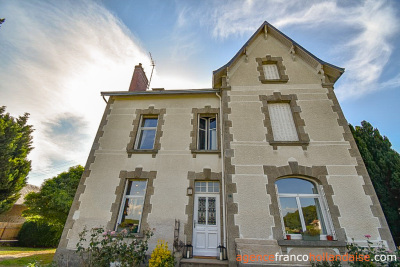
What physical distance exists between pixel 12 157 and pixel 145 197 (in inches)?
393

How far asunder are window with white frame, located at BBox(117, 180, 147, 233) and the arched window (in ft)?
14.8

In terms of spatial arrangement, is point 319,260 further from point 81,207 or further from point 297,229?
point 81,207

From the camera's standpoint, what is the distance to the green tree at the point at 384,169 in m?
5.64

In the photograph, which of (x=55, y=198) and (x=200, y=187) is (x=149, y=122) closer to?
(x=200, y=187)

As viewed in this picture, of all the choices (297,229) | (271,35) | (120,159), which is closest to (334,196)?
(297,229)

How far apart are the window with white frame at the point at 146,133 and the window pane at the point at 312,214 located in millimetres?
5609

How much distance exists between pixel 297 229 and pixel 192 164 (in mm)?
3636

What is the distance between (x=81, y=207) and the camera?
5543 millimetres

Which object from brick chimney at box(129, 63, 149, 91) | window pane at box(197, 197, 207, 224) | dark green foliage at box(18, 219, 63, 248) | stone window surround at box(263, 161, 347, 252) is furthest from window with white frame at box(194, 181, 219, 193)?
dark green foliage at box(18, 219, 63, 248)

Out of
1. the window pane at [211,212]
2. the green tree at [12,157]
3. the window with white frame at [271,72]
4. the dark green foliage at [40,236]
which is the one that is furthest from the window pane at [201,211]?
the dark green foliage at [40,236]

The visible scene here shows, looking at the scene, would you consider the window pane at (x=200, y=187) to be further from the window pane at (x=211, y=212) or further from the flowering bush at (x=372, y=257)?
the flowering bush at (x=372, y=257)

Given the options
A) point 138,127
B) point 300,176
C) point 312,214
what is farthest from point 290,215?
point 138,127

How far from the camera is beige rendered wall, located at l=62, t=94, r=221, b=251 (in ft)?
17.5

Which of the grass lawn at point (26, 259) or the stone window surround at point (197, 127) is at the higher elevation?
Result: the stone window surround at point (197, 127)
